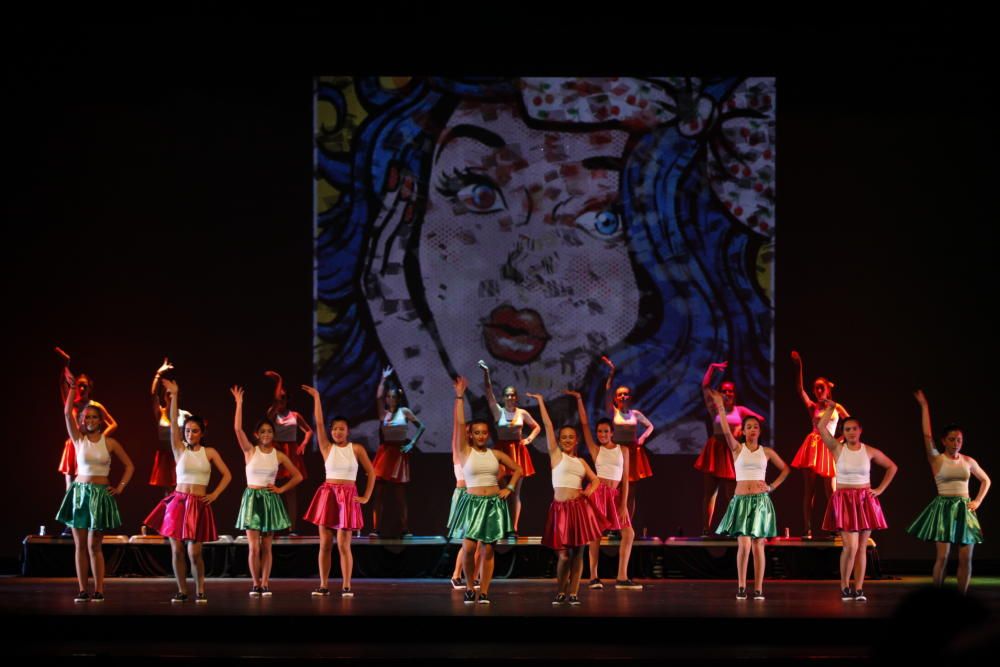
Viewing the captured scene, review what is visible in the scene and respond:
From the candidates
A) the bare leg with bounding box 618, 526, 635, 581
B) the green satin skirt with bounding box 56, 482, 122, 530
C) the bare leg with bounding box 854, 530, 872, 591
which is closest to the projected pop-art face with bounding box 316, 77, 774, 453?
the bare leg with bounding box 618, 526, 635, 581

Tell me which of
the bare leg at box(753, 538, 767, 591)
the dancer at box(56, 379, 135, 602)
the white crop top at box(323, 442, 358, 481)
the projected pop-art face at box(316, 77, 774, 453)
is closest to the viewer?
the dancer at box(56, 379, 135, 602)

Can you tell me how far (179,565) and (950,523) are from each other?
5.09 m

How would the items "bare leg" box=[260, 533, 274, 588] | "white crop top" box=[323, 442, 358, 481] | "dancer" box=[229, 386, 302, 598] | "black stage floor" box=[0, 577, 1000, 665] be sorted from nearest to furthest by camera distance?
"black stage floor" box=[0, 577, 1000, 665], "dancer" box=[229, 386, 302, 598], "bare leg" box=[260, 533, 274, 588], "white crop top" box=[323, 442, 358, 481]

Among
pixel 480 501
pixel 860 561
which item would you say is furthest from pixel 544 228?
pixel 860 561

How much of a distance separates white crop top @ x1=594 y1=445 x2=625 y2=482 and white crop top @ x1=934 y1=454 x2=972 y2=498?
2.22 metres

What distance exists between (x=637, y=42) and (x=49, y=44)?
516 centimetres

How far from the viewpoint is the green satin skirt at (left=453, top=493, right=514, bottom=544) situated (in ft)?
24.8

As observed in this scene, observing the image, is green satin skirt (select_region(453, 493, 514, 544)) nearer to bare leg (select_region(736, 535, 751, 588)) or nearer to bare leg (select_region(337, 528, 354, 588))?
bare leg (select_region(337, 528, 354, 588))

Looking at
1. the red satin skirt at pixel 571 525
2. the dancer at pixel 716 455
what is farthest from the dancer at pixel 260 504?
the dancer at pixel 716 455

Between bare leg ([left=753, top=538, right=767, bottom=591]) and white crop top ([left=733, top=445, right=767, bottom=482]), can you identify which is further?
white crop top ([left=733, top=445, right=767, bottom=482])

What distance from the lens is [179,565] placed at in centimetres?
770

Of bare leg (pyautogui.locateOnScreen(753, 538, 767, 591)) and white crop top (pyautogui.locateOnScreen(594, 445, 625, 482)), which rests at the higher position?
white crop top (pyautogui.locateOnScreen(594, 445, 625, 482))

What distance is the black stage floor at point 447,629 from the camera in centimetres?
590

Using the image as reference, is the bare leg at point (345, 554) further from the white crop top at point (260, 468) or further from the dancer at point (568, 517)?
the dancer at point (568, 517)
